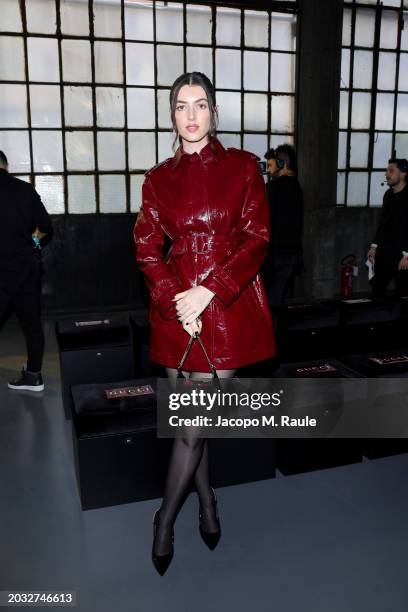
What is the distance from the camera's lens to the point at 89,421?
7.35ft

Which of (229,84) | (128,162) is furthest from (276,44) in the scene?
(128,162)

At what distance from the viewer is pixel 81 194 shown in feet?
19.6

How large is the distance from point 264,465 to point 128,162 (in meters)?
4.40

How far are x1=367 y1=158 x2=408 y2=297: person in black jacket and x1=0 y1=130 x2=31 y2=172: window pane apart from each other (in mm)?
3611

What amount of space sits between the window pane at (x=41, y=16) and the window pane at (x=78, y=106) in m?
0.60

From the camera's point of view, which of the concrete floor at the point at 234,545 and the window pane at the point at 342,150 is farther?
the window pane at the point at 342,150

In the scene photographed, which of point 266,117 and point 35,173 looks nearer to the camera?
point 35,173

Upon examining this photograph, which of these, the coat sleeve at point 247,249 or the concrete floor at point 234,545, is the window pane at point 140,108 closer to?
the concrete floor at point 234,545

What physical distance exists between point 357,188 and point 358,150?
47 centimetres

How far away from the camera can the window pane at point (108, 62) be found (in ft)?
18.9

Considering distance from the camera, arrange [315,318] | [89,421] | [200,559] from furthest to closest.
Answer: [315,318]
[89,421]
[200,559]

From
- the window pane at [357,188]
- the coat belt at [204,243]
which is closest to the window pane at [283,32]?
the window pane at [357,188]

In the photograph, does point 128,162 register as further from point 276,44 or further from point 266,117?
point 276,44

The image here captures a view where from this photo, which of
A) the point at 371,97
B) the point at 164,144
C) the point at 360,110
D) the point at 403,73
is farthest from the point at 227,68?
the point at 403,73
